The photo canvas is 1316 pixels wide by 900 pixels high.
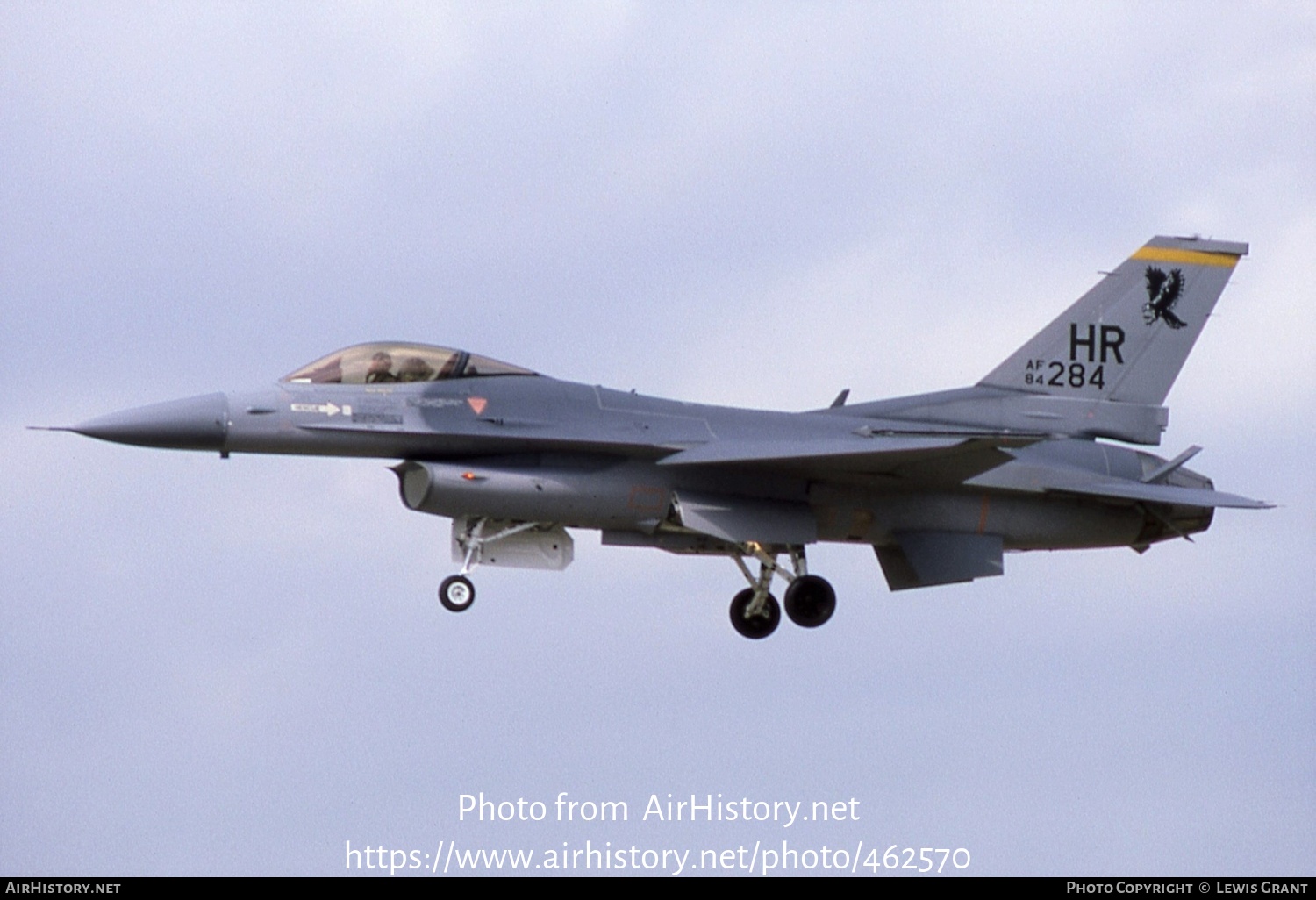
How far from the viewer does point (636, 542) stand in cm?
2339

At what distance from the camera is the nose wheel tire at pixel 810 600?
23.7m

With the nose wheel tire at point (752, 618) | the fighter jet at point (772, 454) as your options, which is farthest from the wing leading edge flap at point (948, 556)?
the nose wheel tire at point (752, 618)

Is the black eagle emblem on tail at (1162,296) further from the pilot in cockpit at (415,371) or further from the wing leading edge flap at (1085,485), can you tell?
the pilot in cockpit at (415,371)

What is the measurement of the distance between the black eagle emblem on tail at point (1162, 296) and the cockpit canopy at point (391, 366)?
767 cm

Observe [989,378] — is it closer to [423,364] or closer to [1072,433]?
[1072,433]

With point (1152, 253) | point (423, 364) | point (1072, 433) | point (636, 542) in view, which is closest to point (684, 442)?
point (636, 542)

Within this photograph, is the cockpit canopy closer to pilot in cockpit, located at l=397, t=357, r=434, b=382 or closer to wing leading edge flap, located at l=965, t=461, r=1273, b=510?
pilot in cockpit, located at l=397, t=357, r=434, b=382

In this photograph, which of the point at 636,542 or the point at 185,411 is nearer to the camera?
the point at 185,411

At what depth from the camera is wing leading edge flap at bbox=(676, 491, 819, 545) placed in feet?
74.8

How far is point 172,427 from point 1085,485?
9.55m

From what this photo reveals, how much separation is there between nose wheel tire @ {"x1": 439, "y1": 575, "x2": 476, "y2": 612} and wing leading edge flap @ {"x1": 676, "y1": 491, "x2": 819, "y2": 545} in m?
2.26

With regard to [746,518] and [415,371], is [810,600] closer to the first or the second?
[746,518]
